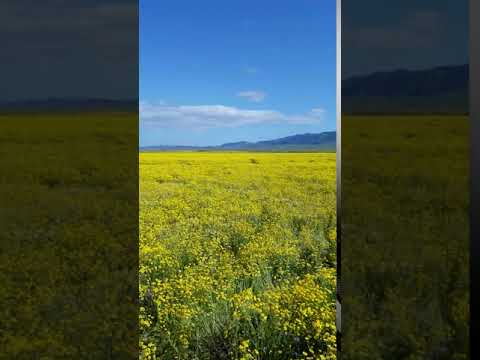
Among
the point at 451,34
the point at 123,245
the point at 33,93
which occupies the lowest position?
the point at 123,245

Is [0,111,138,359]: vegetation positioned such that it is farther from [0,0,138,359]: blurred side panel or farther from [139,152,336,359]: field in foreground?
[139,152,336,359]: field in foreground

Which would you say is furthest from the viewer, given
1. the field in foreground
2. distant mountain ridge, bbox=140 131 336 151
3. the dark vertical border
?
distant mountain ridge, bbox=140 131 336 151

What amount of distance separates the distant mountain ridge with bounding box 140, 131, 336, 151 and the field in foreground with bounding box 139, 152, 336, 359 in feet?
1.53

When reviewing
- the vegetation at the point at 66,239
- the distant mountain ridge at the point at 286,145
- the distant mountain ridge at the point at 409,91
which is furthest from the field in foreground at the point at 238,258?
the distant mountain ridge at the point at 409,91

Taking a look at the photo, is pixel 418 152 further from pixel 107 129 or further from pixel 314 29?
pixel 314 29

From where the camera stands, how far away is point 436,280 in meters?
1.63

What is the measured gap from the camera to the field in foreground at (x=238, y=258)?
233 centimetres

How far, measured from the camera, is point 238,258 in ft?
12.0

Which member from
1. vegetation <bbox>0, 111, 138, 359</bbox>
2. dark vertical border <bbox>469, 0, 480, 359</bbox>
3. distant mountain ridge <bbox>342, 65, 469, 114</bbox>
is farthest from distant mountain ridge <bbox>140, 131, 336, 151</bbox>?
dark vertical border <bbox>469, 0, 480, 359</bbox>

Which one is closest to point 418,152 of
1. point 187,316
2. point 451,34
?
point 451,34

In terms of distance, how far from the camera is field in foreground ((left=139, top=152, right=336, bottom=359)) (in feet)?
7.63

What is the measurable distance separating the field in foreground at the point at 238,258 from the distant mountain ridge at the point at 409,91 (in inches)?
43.0

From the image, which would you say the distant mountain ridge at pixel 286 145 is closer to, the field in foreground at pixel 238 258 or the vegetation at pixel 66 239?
the field in foreground at pixel 238 258

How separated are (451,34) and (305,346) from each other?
5.37ft
